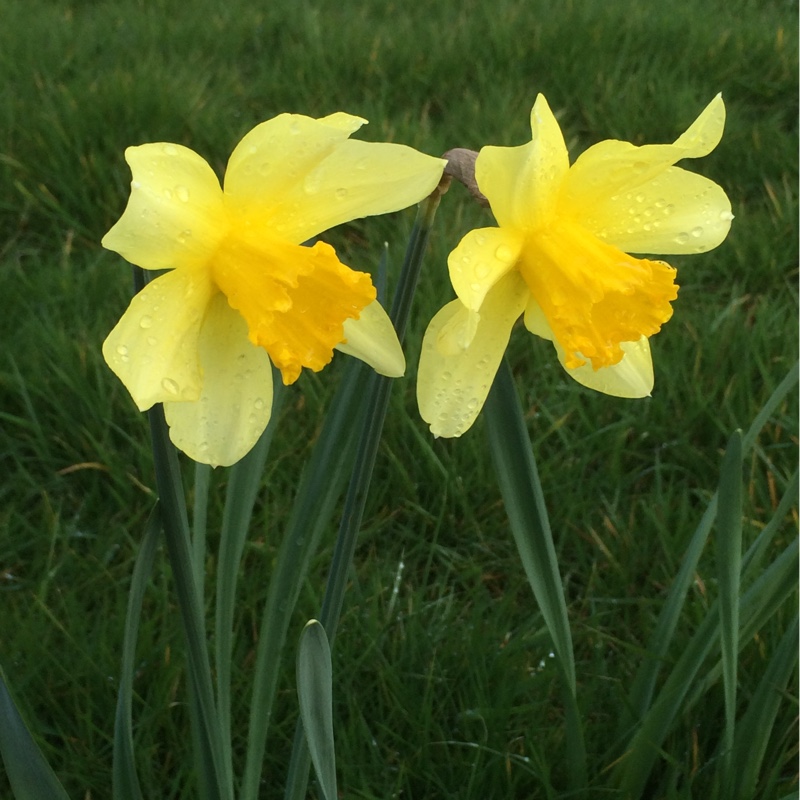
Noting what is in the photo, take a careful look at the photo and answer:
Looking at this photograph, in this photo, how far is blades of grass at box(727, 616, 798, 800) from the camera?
1.14 metres

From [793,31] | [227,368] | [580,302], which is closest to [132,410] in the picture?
[227,368]

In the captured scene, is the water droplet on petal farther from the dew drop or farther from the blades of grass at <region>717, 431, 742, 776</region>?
the blades of grass at <region>717, 431, 742, 776</region>

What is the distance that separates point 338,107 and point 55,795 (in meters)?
2.30

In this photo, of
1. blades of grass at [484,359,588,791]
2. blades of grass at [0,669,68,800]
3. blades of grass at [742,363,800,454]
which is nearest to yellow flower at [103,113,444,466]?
blades of grass at [484,359,588,791]

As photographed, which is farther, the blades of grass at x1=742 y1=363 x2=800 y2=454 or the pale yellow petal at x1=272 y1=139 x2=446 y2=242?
the blades of grass at x1=742 y1=363 x2=800 y2=454

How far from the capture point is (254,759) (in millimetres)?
1089

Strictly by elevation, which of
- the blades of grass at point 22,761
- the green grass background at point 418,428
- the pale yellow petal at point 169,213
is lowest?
the green grass background at point 418,428

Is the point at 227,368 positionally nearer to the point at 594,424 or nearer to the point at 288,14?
the point at 594,424

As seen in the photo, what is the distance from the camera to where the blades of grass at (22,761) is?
0.89 metres

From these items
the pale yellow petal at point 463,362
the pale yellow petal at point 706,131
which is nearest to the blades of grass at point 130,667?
the pale yellow petal at point 463,362

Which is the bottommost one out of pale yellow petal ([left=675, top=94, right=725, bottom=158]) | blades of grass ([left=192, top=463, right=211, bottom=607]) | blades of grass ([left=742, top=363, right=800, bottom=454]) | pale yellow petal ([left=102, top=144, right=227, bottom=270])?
blades of grass ([left=192, top=463, right=211, bottom=607])

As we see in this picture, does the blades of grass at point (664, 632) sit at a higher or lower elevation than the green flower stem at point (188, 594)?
lower

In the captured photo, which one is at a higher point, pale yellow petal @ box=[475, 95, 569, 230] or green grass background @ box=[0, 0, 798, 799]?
pale yellow petal @ box=[475, 95, 569, 230]

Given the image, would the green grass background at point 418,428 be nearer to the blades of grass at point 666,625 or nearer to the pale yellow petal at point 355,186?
the blades of grass at point 666,625
